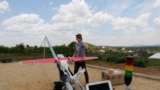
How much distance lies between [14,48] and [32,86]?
22.0 meters

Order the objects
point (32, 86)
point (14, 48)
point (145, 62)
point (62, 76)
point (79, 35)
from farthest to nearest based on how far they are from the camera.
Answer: point (14, 48), point (145, 62), point (32, 86), point (79, 35), point (62, 76)

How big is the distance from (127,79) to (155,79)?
6695 mm

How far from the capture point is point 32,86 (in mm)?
8695

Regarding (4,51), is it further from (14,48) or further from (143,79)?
(143,79)

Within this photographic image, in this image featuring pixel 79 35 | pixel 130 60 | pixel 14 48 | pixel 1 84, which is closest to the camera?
pixel 130 60

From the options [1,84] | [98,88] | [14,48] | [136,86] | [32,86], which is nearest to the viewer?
[98,88]

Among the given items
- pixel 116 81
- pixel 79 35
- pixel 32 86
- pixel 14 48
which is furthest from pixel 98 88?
pixel 14 48

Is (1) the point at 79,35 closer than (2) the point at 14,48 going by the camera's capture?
Yes

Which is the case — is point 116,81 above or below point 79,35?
below

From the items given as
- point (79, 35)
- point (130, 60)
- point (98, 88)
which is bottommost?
point (98, 88)

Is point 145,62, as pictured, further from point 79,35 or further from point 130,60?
point 130,60

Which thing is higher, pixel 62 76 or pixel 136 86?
pixel 62 76

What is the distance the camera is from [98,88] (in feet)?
11.2

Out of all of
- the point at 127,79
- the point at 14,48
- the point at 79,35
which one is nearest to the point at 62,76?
the point at 79,35
